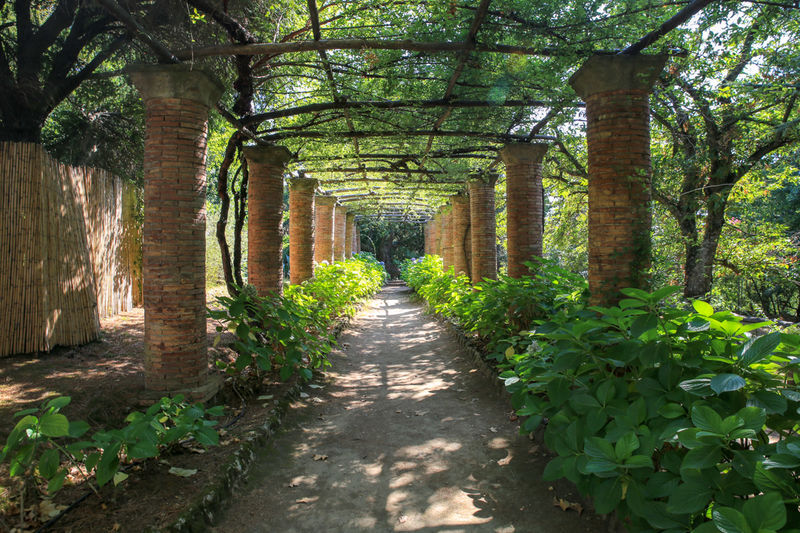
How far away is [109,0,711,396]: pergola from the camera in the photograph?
4.74 meters

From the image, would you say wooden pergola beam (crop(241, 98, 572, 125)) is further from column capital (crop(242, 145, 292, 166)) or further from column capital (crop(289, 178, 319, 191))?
column capital (crop(289, 178, 319, 191))

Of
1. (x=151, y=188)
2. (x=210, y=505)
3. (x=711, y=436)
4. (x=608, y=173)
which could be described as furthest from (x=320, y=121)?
(x=711, y=436)

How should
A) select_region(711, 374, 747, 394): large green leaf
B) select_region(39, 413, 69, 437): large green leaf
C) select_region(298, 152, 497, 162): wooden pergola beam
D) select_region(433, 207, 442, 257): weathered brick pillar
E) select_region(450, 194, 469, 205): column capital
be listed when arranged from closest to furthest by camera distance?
1. select_region(711, 374, 747, 394): large green leaf
2. select_region(39, 413, 69, 437): large green leaf
3. select_region(298, 152, 497, 162): wooden pergola beam
4. select_region(450, 194, 469, 205): column capital
5. select_region(433, 207, 442, 257): weathered brick pillar

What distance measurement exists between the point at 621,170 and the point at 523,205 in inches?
151

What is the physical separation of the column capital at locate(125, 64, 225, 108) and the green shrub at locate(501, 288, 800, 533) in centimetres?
427

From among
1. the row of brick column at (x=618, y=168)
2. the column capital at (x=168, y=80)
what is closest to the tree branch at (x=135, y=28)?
the column capital at (x=168, y=80)

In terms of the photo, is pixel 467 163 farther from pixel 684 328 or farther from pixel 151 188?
pixel 684 328

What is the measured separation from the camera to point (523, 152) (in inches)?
338

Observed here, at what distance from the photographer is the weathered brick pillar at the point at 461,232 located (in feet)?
45.6

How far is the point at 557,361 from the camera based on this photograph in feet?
9.52

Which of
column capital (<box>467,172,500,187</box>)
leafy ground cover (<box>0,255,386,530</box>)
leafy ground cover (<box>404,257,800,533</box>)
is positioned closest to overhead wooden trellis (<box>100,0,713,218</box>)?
column capital (<box>467,172,500,187</box>)

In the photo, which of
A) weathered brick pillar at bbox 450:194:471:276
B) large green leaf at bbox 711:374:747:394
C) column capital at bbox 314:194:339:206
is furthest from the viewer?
column capital at bbox 314:194:339:206

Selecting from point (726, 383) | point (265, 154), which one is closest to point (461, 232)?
point (265, 154)

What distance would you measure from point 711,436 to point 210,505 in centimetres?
290
